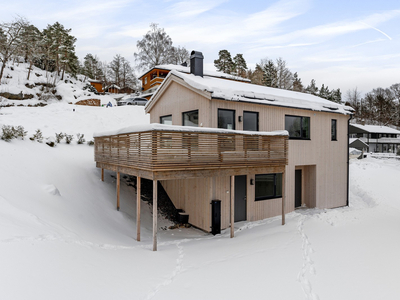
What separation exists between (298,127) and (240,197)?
15.6 ft

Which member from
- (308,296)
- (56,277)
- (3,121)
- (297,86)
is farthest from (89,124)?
(297,86)

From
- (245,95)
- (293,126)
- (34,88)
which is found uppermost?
(34,88)

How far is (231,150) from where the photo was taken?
328 inches

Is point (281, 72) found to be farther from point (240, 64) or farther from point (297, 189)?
point (297, 189)

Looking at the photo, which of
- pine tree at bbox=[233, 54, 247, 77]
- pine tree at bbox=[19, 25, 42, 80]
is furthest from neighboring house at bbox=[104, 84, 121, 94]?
pine tree at bbox=[233, 54, 247, 77]

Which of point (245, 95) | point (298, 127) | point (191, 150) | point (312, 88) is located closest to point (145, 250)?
point (191, 150)

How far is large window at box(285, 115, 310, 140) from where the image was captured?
38.5 feet

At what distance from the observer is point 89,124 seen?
1961 cm

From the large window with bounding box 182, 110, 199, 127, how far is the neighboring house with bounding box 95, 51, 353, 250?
41mm

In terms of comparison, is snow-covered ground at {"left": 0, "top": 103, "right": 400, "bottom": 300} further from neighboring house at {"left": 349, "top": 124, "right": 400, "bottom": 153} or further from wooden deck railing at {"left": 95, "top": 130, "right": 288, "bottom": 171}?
neighboring house at {"left": 349, "top": 124, "right": 400, "bottom": 153}

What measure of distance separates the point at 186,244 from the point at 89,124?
1530 centimetres

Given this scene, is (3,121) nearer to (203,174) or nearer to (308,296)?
(203,174)

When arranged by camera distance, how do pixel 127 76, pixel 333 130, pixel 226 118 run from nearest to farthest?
pixel 226 118 < pixel 333 130 < pixel 127 76

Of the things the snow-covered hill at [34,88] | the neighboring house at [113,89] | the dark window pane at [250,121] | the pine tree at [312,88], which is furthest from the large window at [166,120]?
the pine tree at [312,88]
